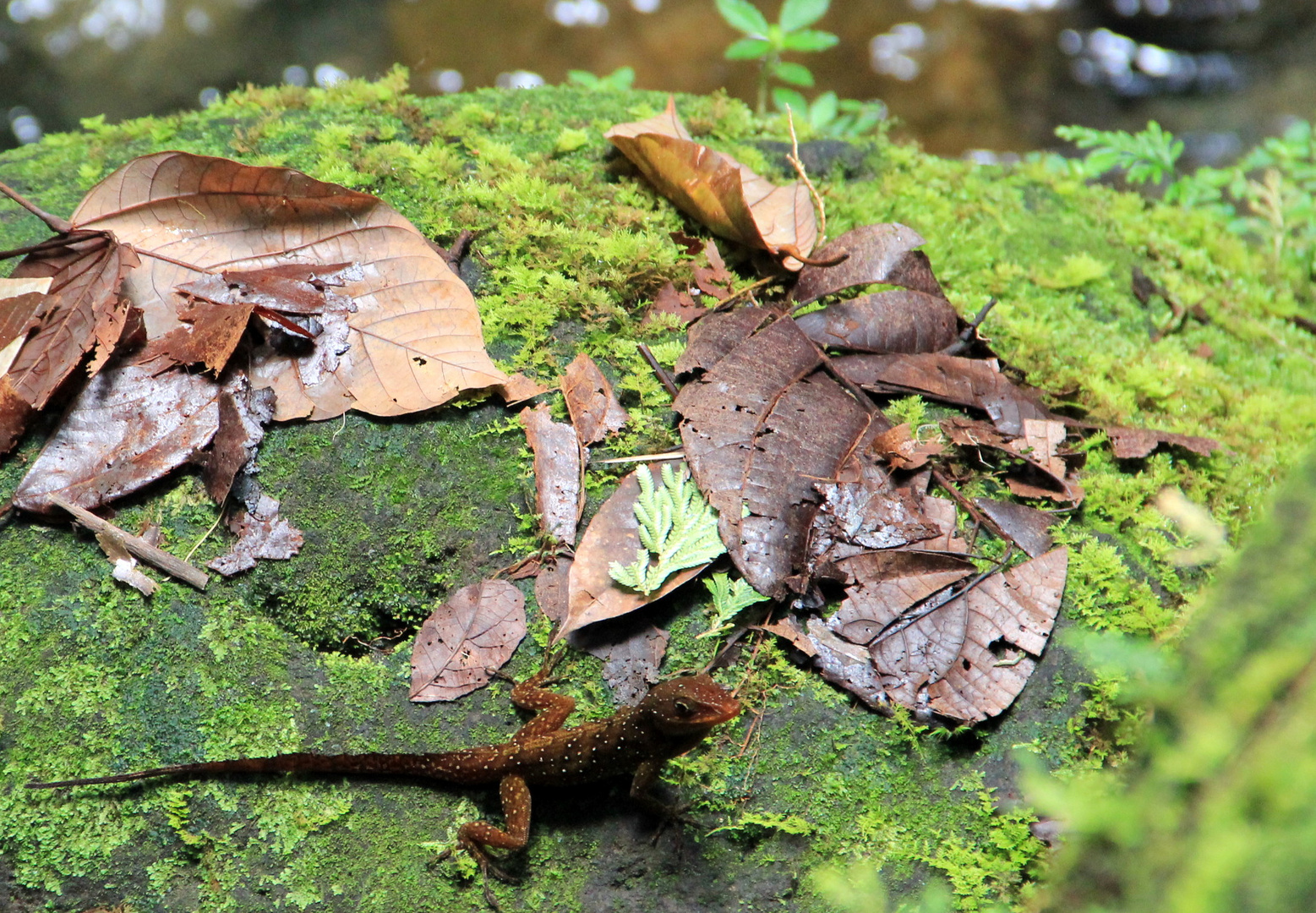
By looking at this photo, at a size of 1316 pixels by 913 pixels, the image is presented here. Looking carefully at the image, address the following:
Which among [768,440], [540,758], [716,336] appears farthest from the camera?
[716,336]

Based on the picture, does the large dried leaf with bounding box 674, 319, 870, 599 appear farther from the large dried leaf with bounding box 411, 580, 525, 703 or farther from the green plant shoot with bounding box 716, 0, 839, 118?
the green plant shoot with bounding box 716, 0, 839, 118

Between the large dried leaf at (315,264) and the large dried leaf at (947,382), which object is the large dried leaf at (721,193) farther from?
the large dried leaf at (315,264)

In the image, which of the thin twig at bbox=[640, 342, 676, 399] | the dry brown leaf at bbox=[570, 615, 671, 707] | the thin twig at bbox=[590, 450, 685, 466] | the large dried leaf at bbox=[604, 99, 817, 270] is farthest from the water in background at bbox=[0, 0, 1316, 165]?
the dry brown leaf at bbox=[570, 615, 671, 707]

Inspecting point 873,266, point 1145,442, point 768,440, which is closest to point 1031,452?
point 1145,442

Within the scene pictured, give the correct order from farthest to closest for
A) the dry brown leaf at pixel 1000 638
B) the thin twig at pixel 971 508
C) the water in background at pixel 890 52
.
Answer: the water in background at pixel 890 52, the thin twig at pixel 971 508, the dry brown leaf at pixel 1000 638

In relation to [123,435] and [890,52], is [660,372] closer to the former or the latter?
[123,435]

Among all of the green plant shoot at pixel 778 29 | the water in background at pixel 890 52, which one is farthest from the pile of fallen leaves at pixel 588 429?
the water in background at pixel 890 52
